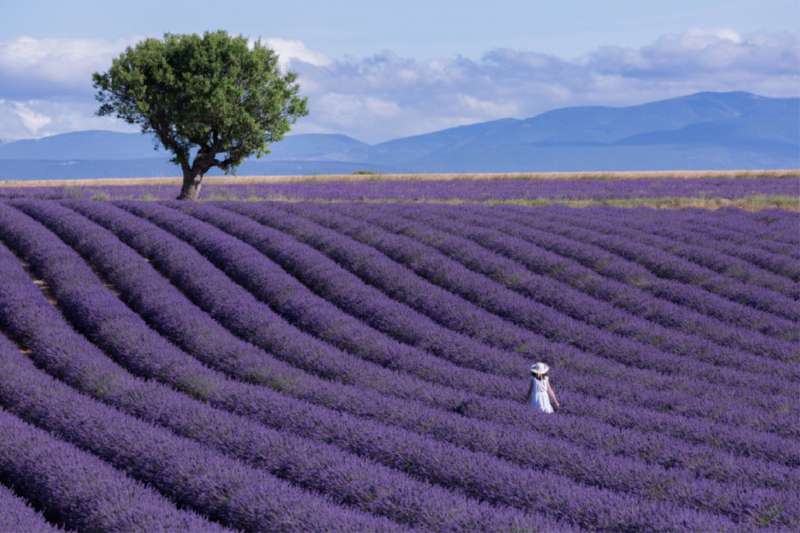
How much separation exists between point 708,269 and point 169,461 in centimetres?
1098

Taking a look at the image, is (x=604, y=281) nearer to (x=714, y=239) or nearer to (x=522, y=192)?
(x=714, y=239)

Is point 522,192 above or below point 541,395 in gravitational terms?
above

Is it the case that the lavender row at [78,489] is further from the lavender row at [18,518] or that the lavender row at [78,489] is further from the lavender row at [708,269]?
the lavender row at [708,269]

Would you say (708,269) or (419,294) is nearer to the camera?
(419,294)

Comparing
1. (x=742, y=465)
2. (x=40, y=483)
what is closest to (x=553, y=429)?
(x=742, y=465)

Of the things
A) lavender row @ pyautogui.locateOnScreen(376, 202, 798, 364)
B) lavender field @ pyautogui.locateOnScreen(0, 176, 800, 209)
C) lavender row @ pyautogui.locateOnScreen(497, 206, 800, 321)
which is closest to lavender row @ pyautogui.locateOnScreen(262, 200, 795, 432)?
lavender row @ pyautogui.locateOnScreen(376, 202, 798, 364)

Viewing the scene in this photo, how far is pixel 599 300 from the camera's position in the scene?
10.9 m

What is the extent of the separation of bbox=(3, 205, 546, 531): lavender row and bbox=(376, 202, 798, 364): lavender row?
17.5 feet

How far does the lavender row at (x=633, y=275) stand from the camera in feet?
32.8

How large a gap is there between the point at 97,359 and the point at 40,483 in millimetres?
3088

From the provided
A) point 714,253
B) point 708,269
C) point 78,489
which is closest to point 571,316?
point 708,269

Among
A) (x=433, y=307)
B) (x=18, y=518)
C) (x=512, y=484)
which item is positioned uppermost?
(x=433, y=307)

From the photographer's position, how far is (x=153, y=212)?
1664 cm

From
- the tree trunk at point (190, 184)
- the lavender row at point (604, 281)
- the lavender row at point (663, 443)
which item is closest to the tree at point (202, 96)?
the tree trunk at point (190, 184)
